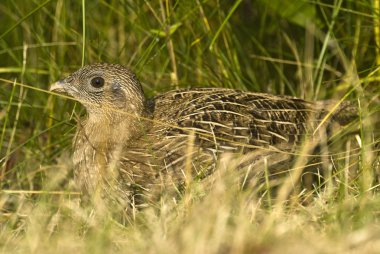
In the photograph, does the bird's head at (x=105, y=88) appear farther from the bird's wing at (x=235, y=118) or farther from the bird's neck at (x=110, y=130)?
the bird's wing at (x=235, y=118)

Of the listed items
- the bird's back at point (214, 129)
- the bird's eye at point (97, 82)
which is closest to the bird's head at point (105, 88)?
the bird's eye at point (97, 82)

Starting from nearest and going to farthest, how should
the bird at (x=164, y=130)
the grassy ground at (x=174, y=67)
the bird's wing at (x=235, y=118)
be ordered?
1. the grassy ground at (x=174, y=67)
2. the bird at (x=164, y=130)
3. the bird's wing at (x=235, y=118)

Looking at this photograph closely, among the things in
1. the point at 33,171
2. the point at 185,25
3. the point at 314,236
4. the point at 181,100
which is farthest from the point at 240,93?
the point at 314,236

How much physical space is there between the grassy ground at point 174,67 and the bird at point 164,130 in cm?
20

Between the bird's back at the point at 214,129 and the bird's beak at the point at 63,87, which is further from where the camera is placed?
the bird's beak at the point at 63,87

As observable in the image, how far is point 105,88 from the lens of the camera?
5102 mm

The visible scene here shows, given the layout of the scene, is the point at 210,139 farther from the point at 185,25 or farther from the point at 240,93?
the point at 185,25

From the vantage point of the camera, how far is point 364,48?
5723 millimetres

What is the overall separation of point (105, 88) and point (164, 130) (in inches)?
17.1

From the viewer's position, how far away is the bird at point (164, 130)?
15.6 feet

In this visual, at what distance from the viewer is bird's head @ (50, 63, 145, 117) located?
199 inches

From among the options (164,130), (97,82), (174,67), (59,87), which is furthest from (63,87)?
(174,67)

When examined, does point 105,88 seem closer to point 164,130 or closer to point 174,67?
point 164,130

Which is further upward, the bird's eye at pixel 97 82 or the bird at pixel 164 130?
the bird's eye at pixel 97 82
